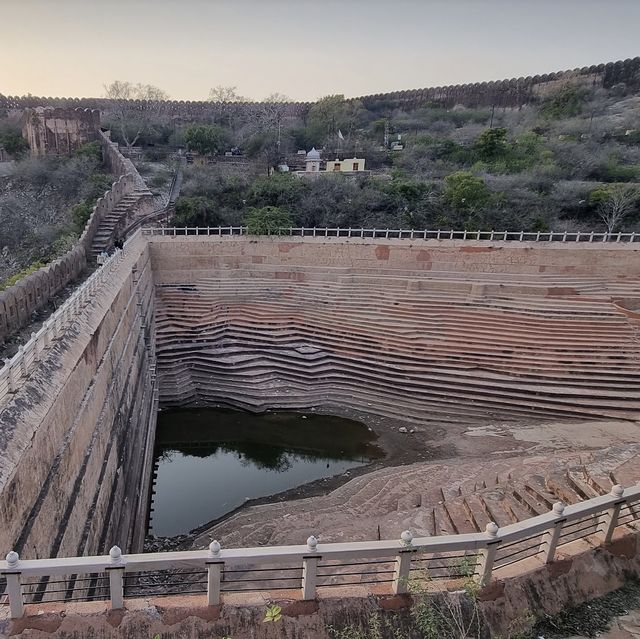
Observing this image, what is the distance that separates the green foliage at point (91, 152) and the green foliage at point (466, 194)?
2158 cm

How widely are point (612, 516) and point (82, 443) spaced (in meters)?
7.52

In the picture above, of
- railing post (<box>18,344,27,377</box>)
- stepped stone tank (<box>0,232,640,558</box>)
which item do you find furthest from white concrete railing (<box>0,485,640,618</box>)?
stepped stone tank (<box>0,232,640,558</box>)

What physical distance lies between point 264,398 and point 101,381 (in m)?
8.30

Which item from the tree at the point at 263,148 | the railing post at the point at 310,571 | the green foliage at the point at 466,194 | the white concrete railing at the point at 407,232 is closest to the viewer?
the railing post at the point at 310,571

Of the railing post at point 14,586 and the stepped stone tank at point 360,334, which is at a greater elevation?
the railing post at point 14,586

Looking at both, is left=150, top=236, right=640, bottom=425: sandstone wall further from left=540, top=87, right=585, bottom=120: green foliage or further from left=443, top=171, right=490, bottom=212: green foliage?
left=540, top=87, right=585, bottom=120: green foliage

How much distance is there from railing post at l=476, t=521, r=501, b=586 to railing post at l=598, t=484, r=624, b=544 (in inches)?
67.3

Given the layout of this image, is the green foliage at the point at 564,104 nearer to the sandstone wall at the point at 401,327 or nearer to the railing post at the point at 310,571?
the sandstone wall at the point at 401,327

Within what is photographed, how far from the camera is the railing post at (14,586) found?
152 inches

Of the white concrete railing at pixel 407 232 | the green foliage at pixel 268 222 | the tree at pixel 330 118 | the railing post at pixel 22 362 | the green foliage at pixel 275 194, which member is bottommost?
the railing post at pixel 22 362

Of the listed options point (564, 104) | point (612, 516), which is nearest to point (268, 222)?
point (612, 516)

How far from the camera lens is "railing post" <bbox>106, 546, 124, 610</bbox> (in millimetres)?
4086

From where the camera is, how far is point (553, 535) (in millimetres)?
5160

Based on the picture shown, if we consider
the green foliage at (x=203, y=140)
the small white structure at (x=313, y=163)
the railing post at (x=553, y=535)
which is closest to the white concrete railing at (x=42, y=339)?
the railing post at (x=553, y=535)
